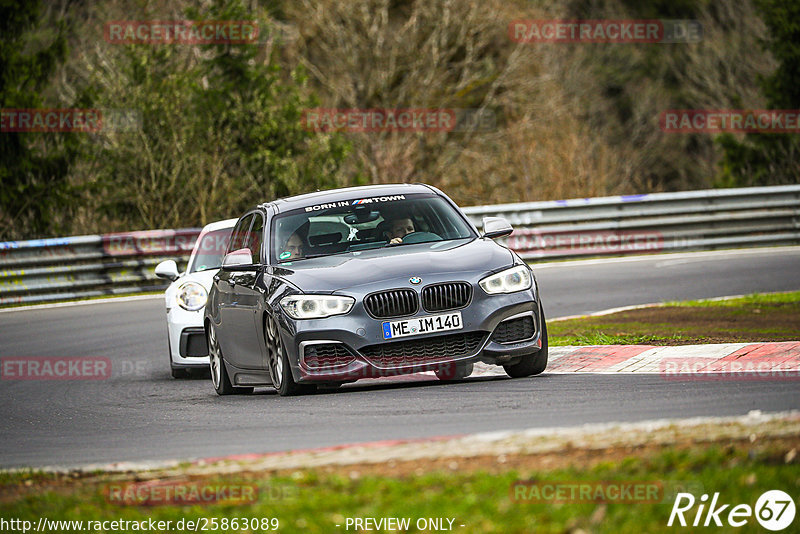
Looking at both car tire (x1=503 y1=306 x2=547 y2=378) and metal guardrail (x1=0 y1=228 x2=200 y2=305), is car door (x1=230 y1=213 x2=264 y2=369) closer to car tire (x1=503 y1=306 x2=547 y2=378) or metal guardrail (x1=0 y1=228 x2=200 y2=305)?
car tire (x1=503 y1=306 x2=547 y2=378)

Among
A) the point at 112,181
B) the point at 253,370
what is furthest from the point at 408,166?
the point at 253,370

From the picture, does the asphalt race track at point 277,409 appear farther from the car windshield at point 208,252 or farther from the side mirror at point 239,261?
the car windshield at point 208,252

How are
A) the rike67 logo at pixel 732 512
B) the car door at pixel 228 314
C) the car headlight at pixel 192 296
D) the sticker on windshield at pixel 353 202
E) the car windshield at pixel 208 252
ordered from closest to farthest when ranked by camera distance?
the rike67 logo at pixel 732 512 → the sticker on windshield at pixel 353 202 → the car door at pixel 228 314 → the car headlight at pixel 192 296 → the car windshield at pixel 208 252

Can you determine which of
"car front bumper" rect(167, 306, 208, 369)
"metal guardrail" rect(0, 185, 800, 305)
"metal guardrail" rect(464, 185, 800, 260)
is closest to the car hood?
"car front bumper" rect(167, 306, 208, 369)

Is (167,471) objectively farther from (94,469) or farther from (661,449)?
(661,449)

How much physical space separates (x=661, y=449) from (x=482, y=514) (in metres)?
1.30

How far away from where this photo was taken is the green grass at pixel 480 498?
5.28m

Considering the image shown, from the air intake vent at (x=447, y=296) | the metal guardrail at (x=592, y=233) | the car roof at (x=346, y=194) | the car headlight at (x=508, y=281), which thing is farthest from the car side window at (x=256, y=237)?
the metal guardrail at (x=592, y=233)

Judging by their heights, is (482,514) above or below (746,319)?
above

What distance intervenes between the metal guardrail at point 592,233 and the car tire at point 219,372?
11049mm

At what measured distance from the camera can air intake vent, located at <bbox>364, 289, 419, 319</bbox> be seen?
9.80 m

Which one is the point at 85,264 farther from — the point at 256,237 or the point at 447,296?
the point at 447,296

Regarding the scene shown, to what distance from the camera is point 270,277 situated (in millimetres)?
10602

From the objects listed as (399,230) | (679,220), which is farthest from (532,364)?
(679,220)
